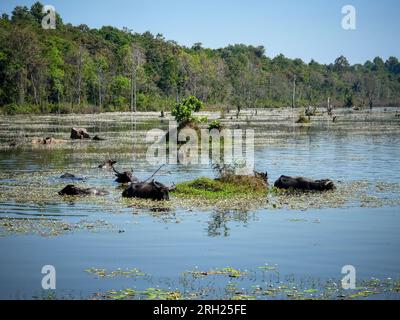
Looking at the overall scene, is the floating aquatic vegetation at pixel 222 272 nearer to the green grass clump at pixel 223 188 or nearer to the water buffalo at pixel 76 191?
the green grass clump at pixel 223 188

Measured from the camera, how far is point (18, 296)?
11758 mm

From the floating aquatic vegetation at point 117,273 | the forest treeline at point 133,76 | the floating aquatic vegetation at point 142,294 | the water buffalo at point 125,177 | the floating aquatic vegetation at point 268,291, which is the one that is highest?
the forest treeline at point 133,76

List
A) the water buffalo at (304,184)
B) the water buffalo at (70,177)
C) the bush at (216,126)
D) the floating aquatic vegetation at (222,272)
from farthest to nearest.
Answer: the bush at (216,126), the water buffalo at (70,177), the water buffalo at (304,184), the floating aquatic vegetation at (222,272)

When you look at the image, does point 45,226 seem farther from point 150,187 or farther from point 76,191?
point 150,187

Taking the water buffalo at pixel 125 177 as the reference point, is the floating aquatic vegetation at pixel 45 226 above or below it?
below

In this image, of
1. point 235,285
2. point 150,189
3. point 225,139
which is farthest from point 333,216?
point 225,139

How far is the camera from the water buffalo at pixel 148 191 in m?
21.4

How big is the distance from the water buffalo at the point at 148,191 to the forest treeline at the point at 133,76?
74667mm

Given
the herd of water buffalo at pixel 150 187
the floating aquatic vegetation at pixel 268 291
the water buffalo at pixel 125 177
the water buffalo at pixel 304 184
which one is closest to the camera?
the floating aquatic vegetation at pixel 268 291

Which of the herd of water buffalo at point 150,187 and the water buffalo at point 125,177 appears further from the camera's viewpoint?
the water buffalo at point 125,177

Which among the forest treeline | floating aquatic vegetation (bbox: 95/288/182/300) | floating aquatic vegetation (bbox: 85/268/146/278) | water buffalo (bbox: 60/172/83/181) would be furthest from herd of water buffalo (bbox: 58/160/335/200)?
the forest treeline

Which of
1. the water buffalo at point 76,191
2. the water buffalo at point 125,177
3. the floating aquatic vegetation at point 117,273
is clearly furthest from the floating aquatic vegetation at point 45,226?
the water buffalo at point 125,177

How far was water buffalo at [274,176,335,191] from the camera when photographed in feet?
76.9
